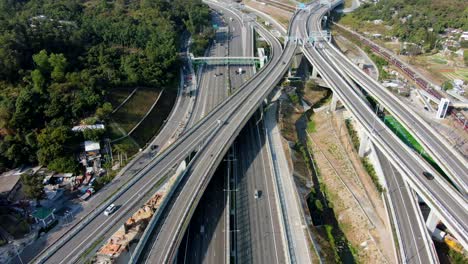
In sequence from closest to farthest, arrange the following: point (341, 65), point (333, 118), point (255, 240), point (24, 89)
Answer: point (255, 240) < point (24, 89) < point (333, 118) < point (341, 65)

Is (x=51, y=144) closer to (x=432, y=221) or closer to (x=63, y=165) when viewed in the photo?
(x=63, y=165)

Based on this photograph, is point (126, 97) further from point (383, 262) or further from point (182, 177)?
point (383, 262)

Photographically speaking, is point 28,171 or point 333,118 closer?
point 28,171

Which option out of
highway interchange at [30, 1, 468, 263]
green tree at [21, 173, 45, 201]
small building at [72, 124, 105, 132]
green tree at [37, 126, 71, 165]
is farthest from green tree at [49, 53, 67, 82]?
highway interchange at [30, 1, 468, 263]

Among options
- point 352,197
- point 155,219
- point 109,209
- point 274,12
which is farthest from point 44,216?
point 274,12

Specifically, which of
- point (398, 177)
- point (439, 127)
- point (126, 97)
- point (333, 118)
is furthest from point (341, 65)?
point (126, 97)
